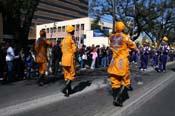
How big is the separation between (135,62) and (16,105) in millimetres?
26740

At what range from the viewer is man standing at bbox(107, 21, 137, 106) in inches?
465

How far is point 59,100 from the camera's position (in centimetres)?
1288

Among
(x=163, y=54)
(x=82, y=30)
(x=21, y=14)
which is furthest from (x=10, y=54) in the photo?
(x=82, y=30)

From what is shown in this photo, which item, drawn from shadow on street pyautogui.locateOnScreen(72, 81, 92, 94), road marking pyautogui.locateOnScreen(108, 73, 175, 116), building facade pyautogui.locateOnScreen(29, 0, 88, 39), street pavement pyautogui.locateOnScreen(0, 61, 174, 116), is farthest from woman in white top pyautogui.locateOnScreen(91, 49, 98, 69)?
building facade pyautogui.locateOnScreen(29, 0, 88, 39)

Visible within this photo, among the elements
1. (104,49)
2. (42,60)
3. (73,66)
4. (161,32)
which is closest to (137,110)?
(73,66)

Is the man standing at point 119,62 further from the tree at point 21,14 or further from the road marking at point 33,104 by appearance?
the tree at point 21,14

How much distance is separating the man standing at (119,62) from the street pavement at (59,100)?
1.47 feet

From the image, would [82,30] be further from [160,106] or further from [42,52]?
[160,106]

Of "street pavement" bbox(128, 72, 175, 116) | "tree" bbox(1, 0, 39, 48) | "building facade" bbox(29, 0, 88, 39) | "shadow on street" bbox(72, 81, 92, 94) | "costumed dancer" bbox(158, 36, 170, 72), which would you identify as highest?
"building facade" bbox(29, 0, 88, 39)

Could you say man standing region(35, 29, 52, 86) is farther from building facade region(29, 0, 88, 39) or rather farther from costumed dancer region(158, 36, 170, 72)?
Result: building facade region(29, 0, 88, 39)

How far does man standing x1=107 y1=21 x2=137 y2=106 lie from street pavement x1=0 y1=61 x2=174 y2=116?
1.47ft

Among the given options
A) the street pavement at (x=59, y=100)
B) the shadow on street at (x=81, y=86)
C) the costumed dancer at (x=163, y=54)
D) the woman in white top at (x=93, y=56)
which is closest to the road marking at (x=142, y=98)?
the street pavement at (x=59, y=100)

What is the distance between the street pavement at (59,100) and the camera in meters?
11.0

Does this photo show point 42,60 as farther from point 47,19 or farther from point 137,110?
point 47,19
